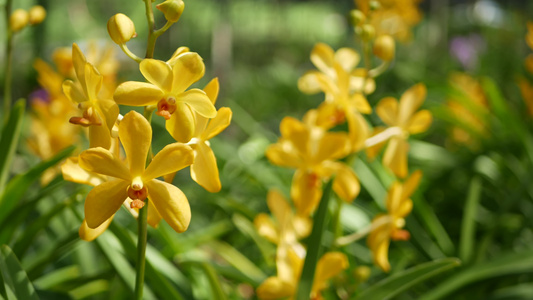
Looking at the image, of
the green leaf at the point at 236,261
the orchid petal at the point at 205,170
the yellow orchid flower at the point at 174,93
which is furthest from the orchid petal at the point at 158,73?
the green leaf at the point at 236,261

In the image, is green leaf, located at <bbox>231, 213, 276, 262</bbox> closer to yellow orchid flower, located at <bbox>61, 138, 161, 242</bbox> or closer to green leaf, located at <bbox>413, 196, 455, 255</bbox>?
green leaf, located at <bbox>413, 196, 455, 255</bbox>

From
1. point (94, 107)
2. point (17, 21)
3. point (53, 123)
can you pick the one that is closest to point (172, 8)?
point (94, 107)

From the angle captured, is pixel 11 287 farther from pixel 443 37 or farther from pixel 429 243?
pixel 443 37

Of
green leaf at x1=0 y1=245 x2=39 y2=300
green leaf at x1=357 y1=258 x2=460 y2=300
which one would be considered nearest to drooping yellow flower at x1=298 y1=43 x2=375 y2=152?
green leaf at x1=357 y1=258 x2=460 y2=300

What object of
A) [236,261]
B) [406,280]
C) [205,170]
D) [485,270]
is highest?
[205,170]

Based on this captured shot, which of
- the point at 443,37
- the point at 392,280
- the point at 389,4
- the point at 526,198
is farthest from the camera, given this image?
the point at 443,37

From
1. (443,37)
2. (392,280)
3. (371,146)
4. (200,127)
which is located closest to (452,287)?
(392,280)

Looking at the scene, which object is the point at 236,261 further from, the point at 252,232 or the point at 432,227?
the point at 432,227
